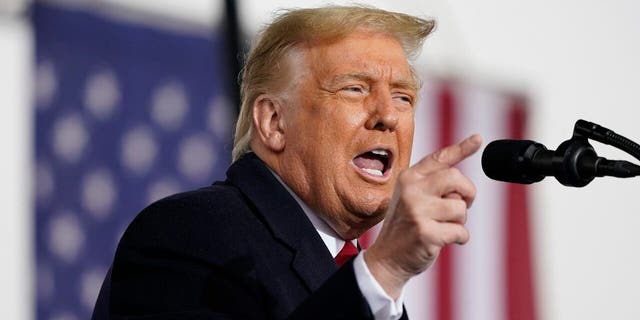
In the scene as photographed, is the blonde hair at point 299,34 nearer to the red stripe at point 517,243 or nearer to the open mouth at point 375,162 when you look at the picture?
the open mouth at point 375,162

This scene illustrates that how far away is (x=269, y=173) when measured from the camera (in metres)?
2.15

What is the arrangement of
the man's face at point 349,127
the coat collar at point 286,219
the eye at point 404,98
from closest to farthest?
the coat collar at point 286,219 < the man's face at point 349,127 < the eye at point 404,98

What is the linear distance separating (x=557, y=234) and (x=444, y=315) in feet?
2.85

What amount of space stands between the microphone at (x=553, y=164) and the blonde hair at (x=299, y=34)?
0.61 metres

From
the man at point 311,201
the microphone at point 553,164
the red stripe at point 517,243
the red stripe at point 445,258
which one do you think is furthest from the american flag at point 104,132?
the red stripe at point 517,243

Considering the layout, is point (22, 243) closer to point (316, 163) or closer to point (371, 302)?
point (316, 163)

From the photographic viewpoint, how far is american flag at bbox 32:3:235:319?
3666 mm

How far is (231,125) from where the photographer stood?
3.14m

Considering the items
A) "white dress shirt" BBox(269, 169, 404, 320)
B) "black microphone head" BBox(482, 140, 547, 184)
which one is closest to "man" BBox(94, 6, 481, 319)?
"white dress shirt" BBox(269, 169, 404, 320)

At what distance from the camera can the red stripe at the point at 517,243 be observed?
18.7 ft

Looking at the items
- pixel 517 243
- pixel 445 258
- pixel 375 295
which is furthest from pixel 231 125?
pixel 517 243

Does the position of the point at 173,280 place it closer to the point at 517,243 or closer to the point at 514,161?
the point at 514,161

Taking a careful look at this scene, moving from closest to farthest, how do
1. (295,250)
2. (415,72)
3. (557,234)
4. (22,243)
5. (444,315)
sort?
(295,250) → (415,72) → (22,243) → (444,315) → (557,234)

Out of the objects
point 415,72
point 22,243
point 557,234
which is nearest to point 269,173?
point 415,72
